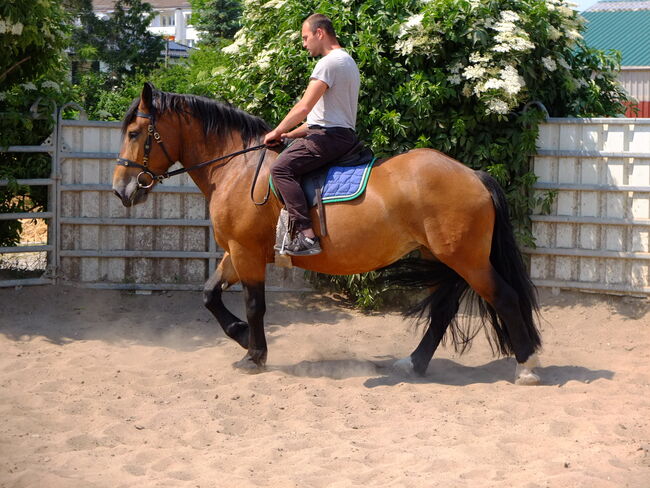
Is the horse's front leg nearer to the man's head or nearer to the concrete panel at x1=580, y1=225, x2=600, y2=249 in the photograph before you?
the man's head

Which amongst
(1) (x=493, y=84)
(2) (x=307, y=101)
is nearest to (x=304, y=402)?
(2) (x=307, y=101)

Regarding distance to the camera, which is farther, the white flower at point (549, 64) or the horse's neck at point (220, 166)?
the white flower at point (549, 64)

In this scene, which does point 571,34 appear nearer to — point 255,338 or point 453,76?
point 453,76

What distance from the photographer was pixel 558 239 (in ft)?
28.6

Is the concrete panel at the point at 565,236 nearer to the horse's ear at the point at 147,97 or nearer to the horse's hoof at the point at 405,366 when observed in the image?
the horse's hoof at the point at 405,366

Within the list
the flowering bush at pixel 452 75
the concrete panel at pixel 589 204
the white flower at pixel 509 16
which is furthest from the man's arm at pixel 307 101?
the concrete panel at pixel 589 204

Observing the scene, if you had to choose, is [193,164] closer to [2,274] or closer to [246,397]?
[246,397]

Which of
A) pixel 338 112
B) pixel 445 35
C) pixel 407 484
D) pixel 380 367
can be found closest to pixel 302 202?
pixel 338 112

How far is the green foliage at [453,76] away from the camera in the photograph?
8273 mm

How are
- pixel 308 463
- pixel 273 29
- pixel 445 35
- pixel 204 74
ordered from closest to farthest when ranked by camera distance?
pixel 308 463, pixel 445 35, pixel 273 29, pixel 204 74

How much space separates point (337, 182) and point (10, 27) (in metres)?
3.66

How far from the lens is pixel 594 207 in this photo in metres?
8.55

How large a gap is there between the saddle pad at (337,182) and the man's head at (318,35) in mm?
882

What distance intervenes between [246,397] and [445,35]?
4.33 metres
